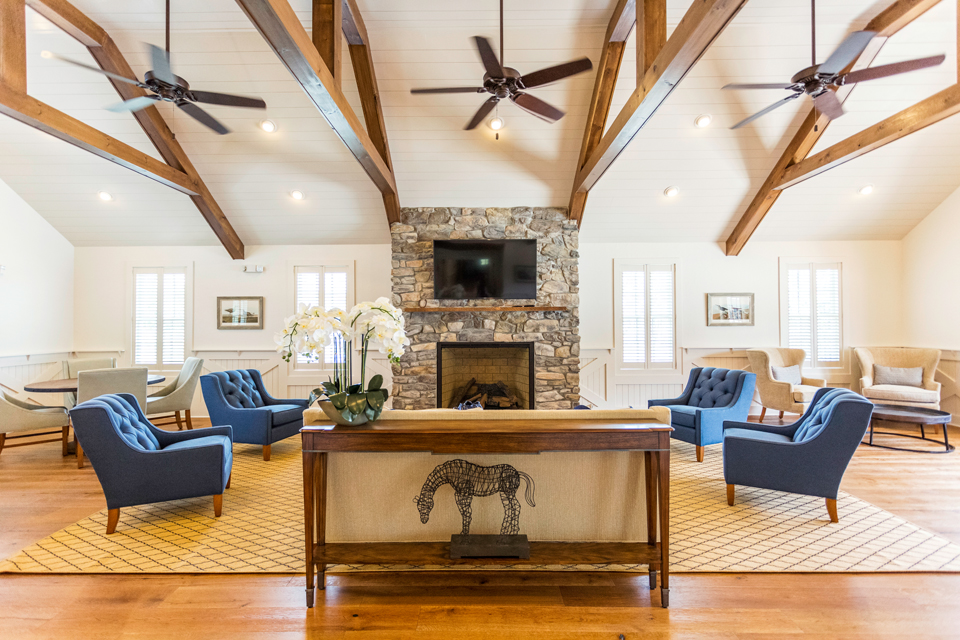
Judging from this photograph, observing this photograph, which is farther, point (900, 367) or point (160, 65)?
point (900, 367)

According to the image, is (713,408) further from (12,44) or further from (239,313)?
(12,44)

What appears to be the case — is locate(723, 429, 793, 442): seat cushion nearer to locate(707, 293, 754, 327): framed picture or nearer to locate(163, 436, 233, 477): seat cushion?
locate(707, 293, 754, 327): framed picture

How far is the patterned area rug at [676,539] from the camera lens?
2.68m

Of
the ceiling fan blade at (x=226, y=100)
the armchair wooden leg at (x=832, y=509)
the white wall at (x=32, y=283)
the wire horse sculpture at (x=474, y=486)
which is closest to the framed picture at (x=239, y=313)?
the white wall at (x=32, y=283)

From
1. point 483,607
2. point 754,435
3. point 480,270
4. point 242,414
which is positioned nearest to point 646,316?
point 480,270

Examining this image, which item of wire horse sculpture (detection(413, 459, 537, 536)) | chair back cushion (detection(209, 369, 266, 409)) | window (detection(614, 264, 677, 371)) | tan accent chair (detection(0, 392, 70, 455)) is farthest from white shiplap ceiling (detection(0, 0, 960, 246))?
wire horse sculpture (detection(413, 459, 537, 536))

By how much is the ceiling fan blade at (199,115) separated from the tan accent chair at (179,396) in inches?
124

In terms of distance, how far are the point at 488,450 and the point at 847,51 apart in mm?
3388

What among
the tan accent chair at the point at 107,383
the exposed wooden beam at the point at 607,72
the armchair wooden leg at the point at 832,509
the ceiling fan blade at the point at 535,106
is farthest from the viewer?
the tan accent chair at the point at 107,383

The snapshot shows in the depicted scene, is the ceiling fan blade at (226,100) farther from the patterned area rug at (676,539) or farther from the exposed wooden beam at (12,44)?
the patterned area rug at (676,539)

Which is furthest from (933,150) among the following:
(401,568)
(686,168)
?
(401,568)

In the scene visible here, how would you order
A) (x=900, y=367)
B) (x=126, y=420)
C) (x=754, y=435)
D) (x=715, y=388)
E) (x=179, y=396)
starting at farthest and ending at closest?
(x=900, y=367) → (x=179, y=396) → (x=715, y=388) → (x=754, y=435) → (x=126, y=420)

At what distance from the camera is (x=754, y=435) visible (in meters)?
3.70

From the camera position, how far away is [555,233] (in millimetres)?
6344
